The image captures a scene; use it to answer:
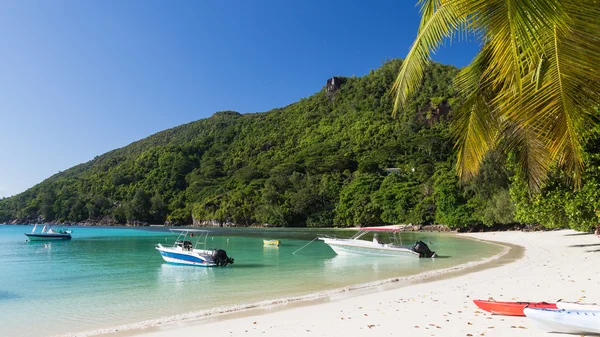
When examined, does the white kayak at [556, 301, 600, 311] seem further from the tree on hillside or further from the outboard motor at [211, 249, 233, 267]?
Answer: the outboard motor at [211, 249, 233, 267]

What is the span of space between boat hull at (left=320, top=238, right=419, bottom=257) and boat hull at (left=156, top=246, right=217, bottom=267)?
8762 millimetres

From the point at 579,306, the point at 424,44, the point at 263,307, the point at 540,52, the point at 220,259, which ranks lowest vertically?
the point at 263,307

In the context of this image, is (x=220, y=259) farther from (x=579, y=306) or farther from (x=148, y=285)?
(x=579, y=306)

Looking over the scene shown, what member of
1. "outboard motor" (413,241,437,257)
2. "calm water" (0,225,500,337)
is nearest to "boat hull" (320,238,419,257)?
"outboard motor" (413,241,437,257)

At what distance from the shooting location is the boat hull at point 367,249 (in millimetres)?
23516

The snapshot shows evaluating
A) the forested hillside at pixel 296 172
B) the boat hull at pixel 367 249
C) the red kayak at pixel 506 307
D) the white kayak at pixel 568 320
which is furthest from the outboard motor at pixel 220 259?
the forested hillside at pixel 296 172

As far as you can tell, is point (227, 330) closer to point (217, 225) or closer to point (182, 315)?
point (182, 315)

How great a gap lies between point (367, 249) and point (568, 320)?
19.3 m

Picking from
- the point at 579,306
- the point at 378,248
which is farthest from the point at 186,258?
the point at 579,306

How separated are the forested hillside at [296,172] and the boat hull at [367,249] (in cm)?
2349

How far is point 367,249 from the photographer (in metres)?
25.0

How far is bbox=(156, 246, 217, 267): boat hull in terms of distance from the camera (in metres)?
21.5

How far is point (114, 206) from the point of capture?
362 ft

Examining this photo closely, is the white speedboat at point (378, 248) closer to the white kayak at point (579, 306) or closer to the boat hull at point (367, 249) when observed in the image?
the boat hull at point (367, 249)
